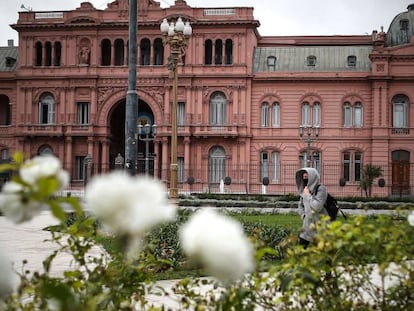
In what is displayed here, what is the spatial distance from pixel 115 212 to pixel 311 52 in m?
36.8

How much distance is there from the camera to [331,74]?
34500mm

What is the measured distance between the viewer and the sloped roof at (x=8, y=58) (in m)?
39.3

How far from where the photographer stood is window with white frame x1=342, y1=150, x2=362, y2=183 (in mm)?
33906

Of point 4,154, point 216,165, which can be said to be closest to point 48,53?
point 4,154

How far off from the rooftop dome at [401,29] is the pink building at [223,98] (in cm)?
6

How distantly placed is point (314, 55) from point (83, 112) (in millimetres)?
15242

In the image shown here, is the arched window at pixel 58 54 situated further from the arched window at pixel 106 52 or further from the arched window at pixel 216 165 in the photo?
the arched window at pixel 216 165

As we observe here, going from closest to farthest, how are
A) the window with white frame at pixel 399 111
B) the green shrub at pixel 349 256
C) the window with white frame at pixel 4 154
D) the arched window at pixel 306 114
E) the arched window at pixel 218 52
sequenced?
1. the green shrub at pixel 349 256
2. the window with white frame at pixel 399 111
3. the arched window at pixel 306 114
4. the arched window at pixel 218 52
5. the window with white frame at pixel 4 154

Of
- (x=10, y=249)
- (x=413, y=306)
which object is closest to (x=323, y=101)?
(x=10, y=249)

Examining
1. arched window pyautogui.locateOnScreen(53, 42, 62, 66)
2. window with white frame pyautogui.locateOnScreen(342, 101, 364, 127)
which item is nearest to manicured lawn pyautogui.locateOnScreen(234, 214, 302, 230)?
window with white frame pyautogui.locateOnScreen(342, 101, 364, 127)

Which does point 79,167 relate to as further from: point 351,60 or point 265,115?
point 351,60

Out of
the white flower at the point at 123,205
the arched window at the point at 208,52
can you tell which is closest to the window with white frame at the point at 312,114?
the arched window at the point at 208,52

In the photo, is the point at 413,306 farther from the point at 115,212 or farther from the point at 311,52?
the point at 311,52

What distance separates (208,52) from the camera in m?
36.1
